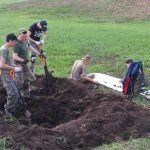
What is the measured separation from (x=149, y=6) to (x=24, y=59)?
25620 mm

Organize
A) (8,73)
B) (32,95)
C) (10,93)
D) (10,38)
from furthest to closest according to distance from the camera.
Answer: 1. (32,95)
2. (10,93)
3. (8,73)
4. (10,38)

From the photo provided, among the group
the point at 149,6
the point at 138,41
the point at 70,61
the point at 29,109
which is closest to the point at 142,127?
the point at 29,109

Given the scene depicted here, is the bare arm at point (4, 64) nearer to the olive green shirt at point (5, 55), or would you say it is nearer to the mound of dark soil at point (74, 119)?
the olive green shirt at point (5, 55)

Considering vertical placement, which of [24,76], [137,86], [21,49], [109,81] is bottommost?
[109,81]

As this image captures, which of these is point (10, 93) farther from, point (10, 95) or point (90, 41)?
point (90, 41)

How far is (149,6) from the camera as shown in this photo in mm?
36812

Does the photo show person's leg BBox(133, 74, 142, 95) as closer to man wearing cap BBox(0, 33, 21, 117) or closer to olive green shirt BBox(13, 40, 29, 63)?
olive green shirt BBox(13, 40, 29, 63)

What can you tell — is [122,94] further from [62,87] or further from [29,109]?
[29,109]

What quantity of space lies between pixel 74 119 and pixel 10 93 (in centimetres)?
149

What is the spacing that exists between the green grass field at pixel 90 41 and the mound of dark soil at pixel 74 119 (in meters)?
0.53

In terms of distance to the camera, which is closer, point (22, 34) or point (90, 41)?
point (22, 34)

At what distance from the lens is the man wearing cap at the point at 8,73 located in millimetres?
10758

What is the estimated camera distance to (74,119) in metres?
11.2

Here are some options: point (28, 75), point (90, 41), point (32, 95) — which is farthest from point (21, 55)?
point (90, 41)
